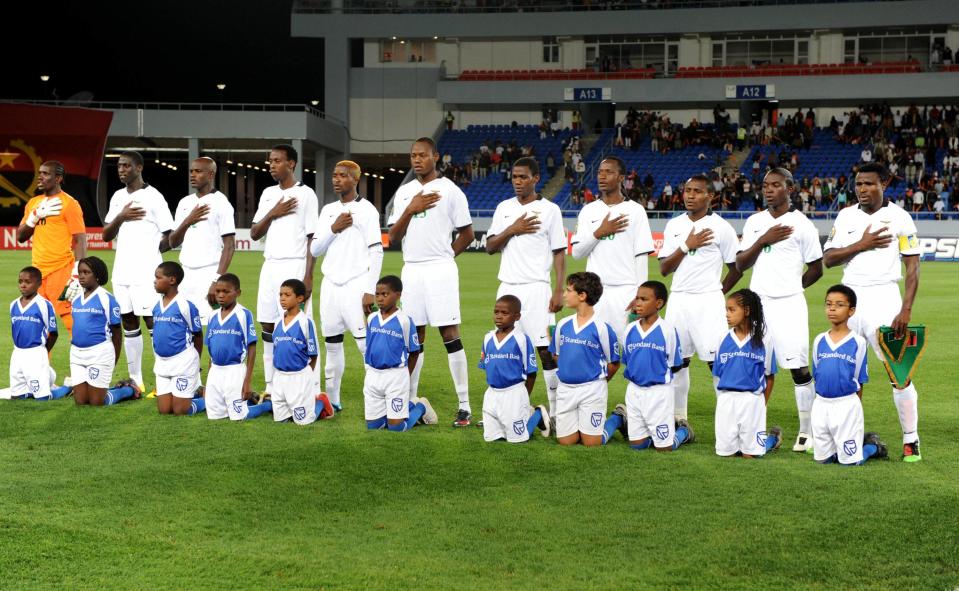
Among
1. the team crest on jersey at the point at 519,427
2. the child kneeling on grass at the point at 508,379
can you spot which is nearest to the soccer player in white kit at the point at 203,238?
the child kneeling on grass at the point at 508,379

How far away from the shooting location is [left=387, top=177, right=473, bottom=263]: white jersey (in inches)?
332

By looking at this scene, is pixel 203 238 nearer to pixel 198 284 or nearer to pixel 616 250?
pixel 198 284

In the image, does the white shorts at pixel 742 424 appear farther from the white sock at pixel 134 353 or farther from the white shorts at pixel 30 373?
the white shorts at pixel 30 373

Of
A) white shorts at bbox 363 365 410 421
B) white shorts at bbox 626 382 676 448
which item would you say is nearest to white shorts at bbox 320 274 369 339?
white shorts at bbox 363 365 410 421

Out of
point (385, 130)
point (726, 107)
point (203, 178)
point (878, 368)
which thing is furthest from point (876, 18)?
point (203, 178)

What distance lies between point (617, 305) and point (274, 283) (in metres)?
3.03

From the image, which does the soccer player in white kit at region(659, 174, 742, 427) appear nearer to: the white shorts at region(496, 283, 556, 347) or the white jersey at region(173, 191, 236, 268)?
the white shorts at region(496, 283, 556, 347)

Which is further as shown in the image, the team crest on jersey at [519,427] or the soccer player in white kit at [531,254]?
the soccer player in white kit at [531,254]

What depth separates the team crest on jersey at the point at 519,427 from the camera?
761 cm

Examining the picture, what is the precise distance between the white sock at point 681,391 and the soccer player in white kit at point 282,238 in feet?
10.8

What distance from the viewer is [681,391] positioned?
8.01 metres

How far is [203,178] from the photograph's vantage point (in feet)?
31.3

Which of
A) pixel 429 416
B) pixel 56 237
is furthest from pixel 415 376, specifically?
pixel 56 237

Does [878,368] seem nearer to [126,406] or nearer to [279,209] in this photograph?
[279,209]
